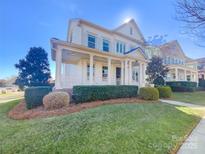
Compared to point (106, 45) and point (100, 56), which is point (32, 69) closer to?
point (106, 45)

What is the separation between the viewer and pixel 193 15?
538 centimetres

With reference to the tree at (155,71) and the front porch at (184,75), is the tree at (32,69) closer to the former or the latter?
the tree at (155,71)

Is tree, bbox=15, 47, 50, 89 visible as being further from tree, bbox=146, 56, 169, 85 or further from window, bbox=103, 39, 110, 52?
tree, bbox=146, 56, 169, 85

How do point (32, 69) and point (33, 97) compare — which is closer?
point (33, 97)

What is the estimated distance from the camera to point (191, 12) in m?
5.38

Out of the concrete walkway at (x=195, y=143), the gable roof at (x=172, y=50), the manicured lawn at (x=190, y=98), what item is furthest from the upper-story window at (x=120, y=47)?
the concrete walkway at (x=195, y=143)

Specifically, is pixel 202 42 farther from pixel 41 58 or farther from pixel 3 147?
pixel 41 58

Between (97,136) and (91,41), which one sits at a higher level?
(91,41)

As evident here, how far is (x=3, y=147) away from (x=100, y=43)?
47.5ft

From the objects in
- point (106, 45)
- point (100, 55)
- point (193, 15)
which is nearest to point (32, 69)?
point (106, 45)

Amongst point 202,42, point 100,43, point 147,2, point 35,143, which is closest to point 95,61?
point 100,43

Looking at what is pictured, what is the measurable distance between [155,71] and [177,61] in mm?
15566

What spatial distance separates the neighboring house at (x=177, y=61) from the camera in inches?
1089

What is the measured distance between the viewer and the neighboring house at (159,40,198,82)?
27.7 metres
